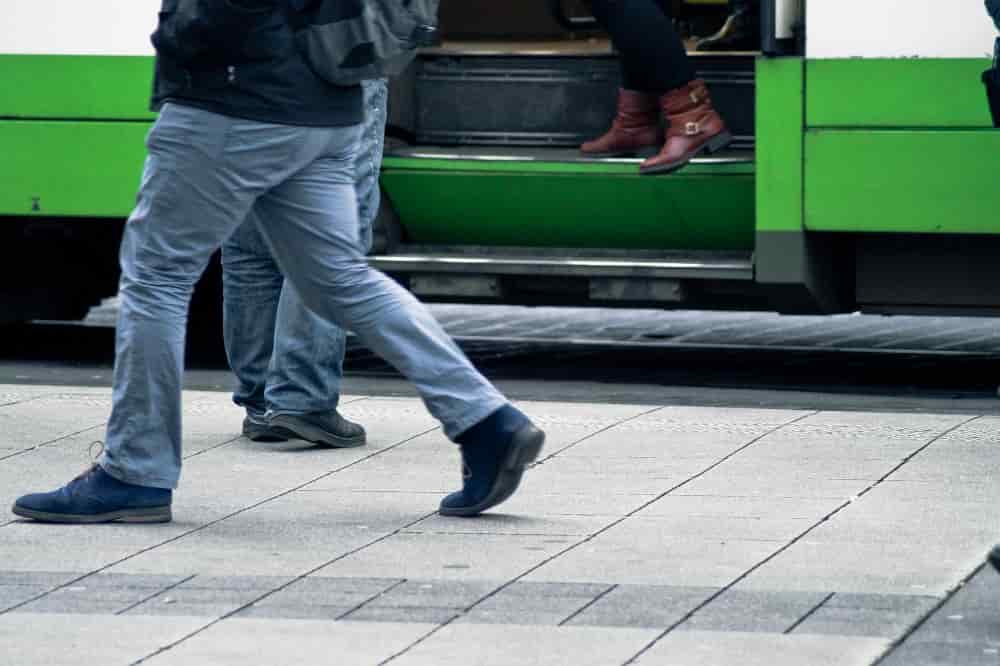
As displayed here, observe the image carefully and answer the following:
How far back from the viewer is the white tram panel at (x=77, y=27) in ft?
26.7

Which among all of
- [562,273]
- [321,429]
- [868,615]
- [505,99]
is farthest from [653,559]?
[505,99]

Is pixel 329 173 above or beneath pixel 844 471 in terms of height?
above

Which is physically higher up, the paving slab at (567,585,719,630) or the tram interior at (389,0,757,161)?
the tram interior at (389,0,757,161)

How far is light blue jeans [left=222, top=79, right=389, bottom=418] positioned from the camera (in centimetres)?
611

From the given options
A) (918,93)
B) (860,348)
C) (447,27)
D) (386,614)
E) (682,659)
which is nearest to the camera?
(682,659)

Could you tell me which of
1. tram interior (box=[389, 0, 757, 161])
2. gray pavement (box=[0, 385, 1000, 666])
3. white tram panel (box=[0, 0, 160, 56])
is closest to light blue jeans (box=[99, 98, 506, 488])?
gray pavement (box=[0, 385, 1000, 666])

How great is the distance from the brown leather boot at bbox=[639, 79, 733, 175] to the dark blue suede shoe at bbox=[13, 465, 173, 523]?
3.24m

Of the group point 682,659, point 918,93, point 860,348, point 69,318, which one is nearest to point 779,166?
point 918,93

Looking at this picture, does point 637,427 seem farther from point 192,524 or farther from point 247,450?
point 192,524

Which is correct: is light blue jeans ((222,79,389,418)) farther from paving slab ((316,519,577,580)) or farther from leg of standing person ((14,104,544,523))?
paving slab ((316,519,577,580))

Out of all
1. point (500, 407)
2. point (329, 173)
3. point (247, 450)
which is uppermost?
point (329, 173)

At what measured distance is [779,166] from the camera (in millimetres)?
7602

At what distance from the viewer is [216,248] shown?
502 cm

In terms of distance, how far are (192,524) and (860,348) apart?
4.89 meters
